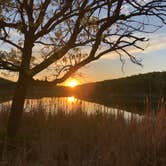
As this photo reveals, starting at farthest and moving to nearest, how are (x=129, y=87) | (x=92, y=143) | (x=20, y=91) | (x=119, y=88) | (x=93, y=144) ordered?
(x=119, y=88)
(x=129, y=87)
(x=20, y=91)
(x=92, y=143)
(x=93, y=144)

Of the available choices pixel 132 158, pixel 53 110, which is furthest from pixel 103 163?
pixel 53 110

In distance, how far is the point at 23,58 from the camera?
1340cm

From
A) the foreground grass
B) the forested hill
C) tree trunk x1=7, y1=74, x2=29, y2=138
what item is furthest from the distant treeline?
tree trunk x1=7, y1=74, x2=29, y2=138

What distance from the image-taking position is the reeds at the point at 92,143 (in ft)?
34.8

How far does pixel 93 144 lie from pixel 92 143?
0.23 metres

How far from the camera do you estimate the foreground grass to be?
1059 cm

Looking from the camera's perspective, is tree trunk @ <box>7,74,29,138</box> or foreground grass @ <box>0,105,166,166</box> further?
tree trunk @ <box>7,74,29,138</box>

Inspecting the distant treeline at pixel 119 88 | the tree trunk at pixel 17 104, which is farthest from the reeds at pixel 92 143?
the distant treeline at pixel 119 88

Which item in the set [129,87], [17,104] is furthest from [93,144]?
[129,87]

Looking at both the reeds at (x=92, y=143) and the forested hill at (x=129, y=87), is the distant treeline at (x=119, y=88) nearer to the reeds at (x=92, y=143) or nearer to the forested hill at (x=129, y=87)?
the forested hill at (x=129, y=87)

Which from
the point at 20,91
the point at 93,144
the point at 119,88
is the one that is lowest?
the point at 93,144

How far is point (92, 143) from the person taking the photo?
12.8m

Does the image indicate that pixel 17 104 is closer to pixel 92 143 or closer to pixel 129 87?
pixel 92 143

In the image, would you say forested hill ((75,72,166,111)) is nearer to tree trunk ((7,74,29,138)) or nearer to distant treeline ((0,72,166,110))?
distant treeline ((0,72,166,110))
